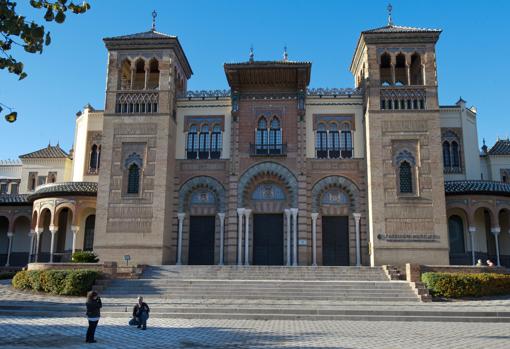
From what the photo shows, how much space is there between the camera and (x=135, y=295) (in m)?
19.5

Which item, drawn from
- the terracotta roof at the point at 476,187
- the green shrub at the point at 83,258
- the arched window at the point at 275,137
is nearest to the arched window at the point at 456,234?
the terracotta roof at the point at 476,187

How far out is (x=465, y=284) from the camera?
19.2 m

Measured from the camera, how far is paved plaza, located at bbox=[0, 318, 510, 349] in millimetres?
10648

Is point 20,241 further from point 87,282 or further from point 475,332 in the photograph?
point 475,332

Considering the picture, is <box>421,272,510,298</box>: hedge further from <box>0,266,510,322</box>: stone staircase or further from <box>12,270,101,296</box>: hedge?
<box>12,270,101,296</box>: hedge

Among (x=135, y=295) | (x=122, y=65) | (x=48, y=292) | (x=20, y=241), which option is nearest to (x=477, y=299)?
(x=135, y=295)

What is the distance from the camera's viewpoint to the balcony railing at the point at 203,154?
91.7ft

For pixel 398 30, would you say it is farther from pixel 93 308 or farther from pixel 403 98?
pixel 93 308

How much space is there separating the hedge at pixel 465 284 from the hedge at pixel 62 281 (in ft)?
42.4

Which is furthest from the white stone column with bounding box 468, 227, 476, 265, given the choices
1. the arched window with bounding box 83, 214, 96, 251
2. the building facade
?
the arched window with bounding box 83, 214, 96, 251

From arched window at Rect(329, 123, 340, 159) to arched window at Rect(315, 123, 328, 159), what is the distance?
0.86 feet

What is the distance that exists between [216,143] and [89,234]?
28.5 feet

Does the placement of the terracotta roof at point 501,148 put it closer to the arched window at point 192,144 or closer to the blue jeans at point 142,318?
the arched window at point 192,144

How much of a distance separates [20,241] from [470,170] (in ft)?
89.2
